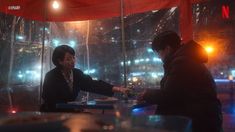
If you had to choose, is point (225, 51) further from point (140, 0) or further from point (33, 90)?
point (33, 90)

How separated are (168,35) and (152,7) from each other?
6.21ft

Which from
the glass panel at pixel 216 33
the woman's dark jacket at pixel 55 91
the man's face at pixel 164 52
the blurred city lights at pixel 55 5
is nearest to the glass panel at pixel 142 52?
the glass panel at pixel 216 33

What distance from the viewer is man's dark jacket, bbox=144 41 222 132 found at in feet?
6.73

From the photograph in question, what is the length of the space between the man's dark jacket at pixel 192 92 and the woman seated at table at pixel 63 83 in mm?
858

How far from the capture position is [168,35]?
2.34m

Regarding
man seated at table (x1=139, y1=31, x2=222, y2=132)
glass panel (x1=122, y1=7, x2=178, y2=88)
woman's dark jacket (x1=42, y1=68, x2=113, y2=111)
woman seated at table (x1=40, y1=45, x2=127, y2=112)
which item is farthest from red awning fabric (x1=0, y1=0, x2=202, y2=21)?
man seated at table (x1=139, y1=31, x2=222, y2=132)

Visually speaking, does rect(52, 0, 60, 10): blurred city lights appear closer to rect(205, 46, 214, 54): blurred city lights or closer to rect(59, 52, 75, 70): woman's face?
rect(59, 52, 75, 70): woman's face

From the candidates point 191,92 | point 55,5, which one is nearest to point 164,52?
point 191,92

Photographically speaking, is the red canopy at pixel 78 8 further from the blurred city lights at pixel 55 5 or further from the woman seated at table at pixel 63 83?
the woman seated at table at pixel 63 83

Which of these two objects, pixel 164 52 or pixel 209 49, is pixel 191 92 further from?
pixel 209 49

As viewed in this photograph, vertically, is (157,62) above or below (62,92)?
above

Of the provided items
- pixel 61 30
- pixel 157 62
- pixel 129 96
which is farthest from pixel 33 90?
pixel 129 96

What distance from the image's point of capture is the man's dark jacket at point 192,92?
205 cm

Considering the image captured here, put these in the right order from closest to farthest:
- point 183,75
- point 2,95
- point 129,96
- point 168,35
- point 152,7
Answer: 1. point 183,75
2. point 168,35
3. point 129,96
4. point 152,7
5. point 2,95
